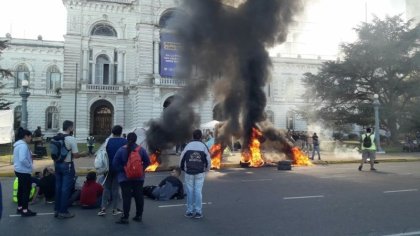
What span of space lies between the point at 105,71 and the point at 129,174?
3619 cm

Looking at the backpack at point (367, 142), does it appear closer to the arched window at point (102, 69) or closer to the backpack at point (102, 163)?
the backpack at point (102, 163)

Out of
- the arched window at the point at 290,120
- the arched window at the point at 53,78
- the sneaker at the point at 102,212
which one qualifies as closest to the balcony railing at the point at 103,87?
the arched window at the point at 53,78

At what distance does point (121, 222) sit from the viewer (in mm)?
6672

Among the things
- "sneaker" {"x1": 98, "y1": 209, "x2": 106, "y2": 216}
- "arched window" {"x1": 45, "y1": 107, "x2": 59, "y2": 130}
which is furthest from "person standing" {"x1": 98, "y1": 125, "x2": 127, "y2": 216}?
"arched window" {"x1": 45, "y1": 107, "x2": 59, "y2": 130}

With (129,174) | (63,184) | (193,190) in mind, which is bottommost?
(193,190)

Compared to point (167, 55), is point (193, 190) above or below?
below

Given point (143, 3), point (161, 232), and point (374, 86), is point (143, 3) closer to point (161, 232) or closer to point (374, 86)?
point (374, 86)

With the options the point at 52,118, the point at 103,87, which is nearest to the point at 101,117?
the point at 103,87

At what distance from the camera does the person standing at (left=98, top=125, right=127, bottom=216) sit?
732 centimetres

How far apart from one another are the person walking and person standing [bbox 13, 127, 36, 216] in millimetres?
1862

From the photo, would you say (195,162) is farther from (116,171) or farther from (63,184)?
(63,184)

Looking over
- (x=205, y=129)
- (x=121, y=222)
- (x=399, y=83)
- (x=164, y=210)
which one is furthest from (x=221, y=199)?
(x=399, y=83)

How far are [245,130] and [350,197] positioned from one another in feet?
29.3

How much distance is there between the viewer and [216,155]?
1672cm
